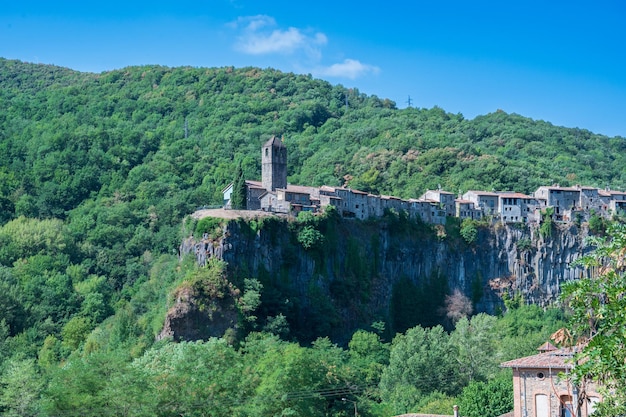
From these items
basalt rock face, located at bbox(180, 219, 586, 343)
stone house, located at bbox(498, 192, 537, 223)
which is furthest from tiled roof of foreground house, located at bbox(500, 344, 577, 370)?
stone house, located at bbox(498, 192, 537, 223)

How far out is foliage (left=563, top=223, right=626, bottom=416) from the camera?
25.8 meters

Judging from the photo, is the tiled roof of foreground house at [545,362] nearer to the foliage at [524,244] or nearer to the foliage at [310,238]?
the foliage at [310,238]

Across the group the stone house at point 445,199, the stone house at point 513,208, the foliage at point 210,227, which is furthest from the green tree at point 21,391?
the stone house at point 513,208

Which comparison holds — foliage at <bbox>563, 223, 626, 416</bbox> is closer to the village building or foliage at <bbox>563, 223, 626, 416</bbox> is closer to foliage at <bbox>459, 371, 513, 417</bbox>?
foliage at <bbox>459, 371, 513, 417</bbox>

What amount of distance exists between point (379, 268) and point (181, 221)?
3037 centimetres

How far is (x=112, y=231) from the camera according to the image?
122312mm

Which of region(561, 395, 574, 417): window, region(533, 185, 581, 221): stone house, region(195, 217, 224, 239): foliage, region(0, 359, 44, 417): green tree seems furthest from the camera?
region(533, 185, 581, 221): stone house

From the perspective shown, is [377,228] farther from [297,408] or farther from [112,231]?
[297,408]

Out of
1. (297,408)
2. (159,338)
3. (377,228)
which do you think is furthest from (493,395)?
(377,228)

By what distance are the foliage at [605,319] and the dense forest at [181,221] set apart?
28.7 m

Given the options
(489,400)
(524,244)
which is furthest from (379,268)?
(489,400)

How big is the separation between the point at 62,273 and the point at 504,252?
48.6m

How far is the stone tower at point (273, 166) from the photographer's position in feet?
340

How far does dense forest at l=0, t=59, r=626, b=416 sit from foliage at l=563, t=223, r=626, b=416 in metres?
28.7
